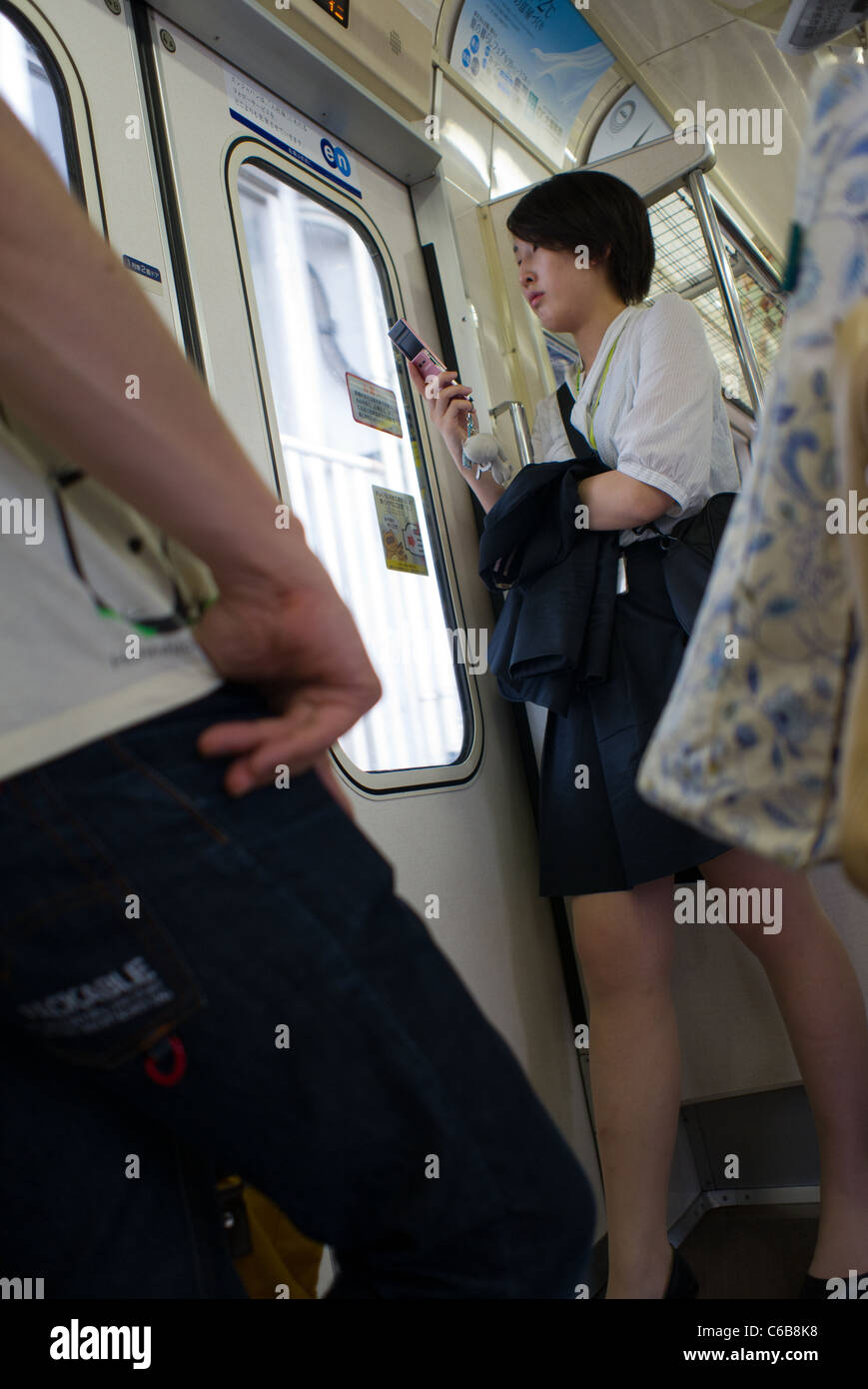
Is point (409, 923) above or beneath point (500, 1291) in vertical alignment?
above

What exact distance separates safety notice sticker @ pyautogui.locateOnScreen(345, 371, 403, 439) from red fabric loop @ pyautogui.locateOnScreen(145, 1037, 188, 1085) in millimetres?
1752

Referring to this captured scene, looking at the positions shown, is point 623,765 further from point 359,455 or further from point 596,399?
point 359,455

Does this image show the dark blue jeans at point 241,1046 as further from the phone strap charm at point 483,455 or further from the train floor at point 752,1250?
the phone strap charm at point 483,455

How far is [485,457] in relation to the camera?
2.02 meters

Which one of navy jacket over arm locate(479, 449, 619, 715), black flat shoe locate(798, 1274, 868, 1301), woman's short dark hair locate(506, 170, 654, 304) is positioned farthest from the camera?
woman's short dark hair locate(506, 170, 654, 304)

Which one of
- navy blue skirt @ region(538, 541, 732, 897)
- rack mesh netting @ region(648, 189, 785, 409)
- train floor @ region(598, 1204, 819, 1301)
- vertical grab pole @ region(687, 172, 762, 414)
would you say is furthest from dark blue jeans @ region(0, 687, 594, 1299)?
rack mesh netting @ region(648, 189, 785, 409)

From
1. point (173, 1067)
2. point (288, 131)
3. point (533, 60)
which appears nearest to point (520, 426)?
point (288, 131)

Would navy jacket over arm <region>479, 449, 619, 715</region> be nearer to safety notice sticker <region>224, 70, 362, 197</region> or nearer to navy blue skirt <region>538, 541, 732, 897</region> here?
navy blue skirt <region>538, 541, 732, 897</region>

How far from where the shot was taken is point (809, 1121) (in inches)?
85.7

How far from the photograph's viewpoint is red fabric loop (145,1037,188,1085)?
0.53 meters
